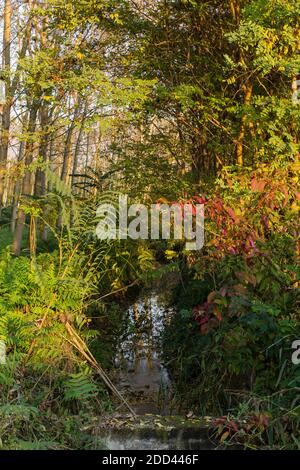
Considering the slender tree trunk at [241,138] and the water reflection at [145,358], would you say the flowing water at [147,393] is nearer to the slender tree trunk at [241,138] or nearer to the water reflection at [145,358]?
the water reflection at [145,358]

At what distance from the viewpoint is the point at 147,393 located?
6285mm

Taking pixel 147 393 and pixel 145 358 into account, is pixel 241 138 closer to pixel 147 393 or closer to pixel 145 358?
pixel 145 358

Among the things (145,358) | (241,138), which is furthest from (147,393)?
(241,138)

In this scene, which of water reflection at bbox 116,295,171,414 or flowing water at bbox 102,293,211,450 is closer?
flowing water at bbox 102,293,211,450

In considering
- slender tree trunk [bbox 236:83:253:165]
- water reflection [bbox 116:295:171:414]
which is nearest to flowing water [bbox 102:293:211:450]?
water reflection [bbox 116:295:171:414]

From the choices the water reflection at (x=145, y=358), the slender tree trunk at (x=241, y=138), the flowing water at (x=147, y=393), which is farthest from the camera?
the slender tree trunk at (x=241, y=138)

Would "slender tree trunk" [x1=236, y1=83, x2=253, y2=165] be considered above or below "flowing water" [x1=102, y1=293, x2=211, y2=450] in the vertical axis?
above

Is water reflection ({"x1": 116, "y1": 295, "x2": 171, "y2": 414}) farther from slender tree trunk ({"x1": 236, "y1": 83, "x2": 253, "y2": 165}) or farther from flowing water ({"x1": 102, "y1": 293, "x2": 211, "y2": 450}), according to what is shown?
slender tree trunk ({"x1": 236, "y1": 83, "x2": 253, "y2": 165})

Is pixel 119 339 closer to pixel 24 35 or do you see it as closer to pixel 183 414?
pixel 183 414

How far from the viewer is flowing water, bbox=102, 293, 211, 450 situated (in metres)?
4.49

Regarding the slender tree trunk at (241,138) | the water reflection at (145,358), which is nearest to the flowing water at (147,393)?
the water reflection at (145,358)

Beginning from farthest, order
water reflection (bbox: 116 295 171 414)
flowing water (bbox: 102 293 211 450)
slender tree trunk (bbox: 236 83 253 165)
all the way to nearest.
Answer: slender tree trunk (bbox: 236 83 253 165)
water reflection (bbox: 116 295 171 414)
flowing water (bbox: 102 293 211 450)

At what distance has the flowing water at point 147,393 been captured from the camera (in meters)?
4.49

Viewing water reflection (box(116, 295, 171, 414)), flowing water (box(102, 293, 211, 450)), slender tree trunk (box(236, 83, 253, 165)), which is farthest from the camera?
slender tree trunk (box(236, 83, 253, 165))
